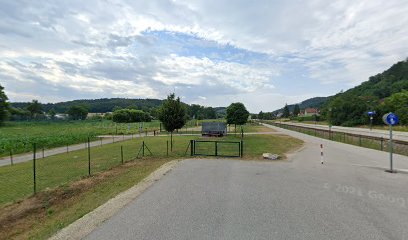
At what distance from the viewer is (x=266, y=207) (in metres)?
7.52

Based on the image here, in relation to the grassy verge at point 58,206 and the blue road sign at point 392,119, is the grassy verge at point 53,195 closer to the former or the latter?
the grassy verge at point 58,206

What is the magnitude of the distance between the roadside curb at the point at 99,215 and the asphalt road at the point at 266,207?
226 mm

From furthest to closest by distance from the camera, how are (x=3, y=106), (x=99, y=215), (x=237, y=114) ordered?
(x=3, y=106) < (x=237, y=114) < (x=99, y=215)

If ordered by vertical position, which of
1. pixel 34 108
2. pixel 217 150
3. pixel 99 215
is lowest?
pixel 217 150

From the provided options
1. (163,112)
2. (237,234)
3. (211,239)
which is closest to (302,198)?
(237,234)

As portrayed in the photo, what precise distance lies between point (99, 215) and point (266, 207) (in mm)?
4301

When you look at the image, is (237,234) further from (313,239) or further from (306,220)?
(306,220)

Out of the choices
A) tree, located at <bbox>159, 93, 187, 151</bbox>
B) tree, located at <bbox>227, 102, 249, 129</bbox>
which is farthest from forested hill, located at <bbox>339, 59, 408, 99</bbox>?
tree, located at <bbox>159, 93, 187, 151</bbox>

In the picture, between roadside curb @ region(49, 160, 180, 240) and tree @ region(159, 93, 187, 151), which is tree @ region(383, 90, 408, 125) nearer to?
tree @ region(159, 93, 187, 151)

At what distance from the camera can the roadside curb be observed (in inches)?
233

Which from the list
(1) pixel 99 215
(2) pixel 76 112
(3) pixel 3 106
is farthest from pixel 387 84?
(2) pixel 76 112

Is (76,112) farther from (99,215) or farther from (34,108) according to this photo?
(99,215)

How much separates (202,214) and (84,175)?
8.44 m

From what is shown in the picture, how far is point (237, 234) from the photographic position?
225 inches
